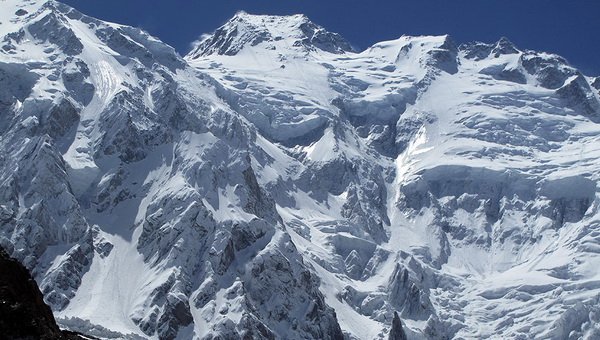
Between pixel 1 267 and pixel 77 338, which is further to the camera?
pixel 77 338

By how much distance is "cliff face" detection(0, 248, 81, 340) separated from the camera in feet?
219

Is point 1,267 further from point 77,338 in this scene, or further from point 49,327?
point 77,338

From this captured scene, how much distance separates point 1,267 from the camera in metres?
69.1

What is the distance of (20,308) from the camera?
67.6 meters

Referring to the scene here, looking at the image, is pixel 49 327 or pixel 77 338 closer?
pixel 49 327

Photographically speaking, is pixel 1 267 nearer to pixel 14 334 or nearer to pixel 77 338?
pixel 14 334

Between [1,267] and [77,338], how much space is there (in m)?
9.31

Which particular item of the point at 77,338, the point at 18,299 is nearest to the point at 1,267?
the point at 18,299

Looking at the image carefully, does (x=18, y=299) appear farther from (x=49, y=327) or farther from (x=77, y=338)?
(x=77, y=338)

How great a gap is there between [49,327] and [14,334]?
359 centimetres

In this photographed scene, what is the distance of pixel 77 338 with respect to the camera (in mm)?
76312

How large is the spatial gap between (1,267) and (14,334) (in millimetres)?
4315

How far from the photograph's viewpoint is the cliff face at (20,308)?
66875mm

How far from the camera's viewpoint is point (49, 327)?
230 feet
